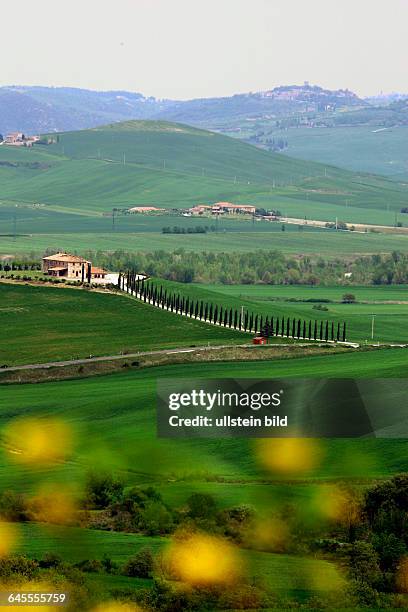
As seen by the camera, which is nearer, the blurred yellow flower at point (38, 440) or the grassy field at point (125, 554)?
the grassy field at point (125, 554)

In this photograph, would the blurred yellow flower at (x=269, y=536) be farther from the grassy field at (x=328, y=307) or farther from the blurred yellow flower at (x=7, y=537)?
the grassy field at (x=328, y=307)

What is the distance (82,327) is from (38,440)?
52.5 metres

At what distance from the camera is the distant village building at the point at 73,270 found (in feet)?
546

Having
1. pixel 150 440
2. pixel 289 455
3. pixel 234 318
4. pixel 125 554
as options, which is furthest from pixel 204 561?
pixel 234 318

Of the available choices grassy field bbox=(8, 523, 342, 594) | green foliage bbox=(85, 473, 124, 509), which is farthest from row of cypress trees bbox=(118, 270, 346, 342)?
grassy field bbox=(8, 523, 342, 594)

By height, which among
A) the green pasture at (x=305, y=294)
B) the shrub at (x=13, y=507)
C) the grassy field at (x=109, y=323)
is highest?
the shrub at (x=13, y=507)

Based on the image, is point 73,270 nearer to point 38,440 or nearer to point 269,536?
point 38,440

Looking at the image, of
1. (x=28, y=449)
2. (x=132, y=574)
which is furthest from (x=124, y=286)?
(x=132, y=574)

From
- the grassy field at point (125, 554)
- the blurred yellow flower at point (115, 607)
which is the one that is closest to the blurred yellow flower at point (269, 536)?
the grassy field at point (125, 554)

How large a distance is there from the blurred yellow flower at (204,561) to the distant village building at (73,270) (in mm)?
108378

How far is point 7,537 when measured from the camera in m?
58.3

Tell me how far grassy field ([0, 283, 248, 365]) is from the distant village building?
14.7m

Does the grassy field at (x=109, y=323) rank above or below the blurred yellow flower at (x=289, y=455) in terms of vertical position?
below

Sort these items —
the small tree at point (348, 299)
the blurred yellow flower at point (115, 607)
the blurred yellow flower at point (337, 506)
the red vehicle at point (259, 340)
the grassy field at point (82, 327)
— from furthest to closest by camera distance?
the small tree at point (348, 299)
the red vehicle at point (259, 340)
the grassy field at point (82, 327)
the blurred yellow flower at point (337, 506)
the blurred yellow flower at point (115, 607)
